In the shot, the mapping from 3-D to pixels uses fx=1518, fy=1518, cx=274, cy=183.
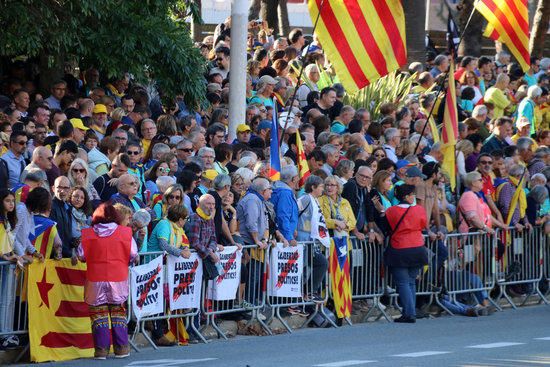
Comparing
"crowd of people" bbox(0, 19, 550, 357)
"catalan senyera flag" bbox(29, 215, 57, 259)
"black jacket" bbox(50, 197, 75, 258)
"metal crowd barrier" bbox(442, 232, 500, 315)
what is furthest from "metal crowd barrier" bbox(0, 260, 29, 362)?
"metal crowd barrier" bbox(442, 232, 500, 315)

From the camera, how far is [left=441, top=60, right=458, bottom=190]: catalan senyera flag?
20.8 meters

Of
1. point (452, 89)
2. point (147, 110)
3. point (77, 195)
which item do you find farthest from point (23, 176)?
point (452, 89)

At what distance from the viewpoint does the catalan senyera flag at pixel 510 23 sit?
21.9m

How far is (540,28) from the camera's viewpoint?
38.8 meters

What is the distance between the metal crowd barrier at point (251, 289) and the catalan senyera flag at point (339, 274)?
1.12 m

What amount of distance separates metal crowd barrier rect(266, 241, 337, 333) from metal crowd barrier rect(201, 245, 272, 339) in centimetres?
17

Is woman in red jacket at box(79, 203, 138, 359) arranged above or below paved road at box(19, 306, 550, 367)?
above

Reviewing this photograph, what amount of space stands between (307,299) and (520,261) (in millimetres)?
4401

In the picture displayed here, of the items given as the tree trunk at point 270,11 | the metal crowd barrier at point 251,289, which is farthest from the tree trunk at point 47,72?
the tree trunk at point 270,11

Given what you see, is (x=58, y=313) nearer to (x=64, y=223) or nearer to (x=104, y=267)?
(x=104, y=267)

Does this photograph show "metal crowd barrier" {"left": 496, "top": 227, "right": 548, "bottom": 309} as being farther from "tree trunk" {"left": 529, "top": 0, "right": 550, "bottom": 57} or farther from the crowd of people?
"tree trunk" {"left": 529, "top": 0, "right": 550, "bottom": 57}

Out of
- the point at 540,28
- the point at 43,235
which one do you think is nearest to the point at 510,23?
the point at 43,235

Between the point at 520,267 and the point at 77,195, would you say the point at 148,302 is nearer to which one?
the point at 77,195

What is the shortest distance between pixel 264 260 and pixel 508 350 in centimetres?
313
